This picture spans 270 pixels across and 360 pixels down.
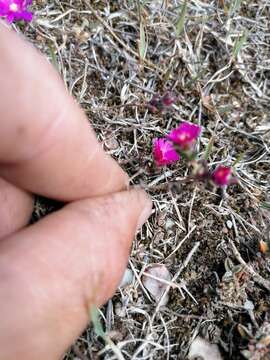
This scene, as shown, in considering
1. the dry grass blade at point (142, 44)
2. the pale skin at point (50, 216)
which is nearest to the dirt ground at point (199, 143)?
the dry grass blade at point (142, 44)

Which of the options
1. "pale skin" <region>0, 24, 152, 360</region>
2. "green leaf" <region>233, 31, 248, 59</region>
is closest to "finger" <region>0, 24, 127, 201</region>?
"pale skin" <region>0, 24, 152, 360</region>

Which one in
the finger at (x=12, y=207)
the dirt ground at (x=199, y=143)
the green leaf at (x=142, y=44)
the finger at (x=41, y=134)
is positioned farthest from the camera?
the green leaf at (x=142, y=44)

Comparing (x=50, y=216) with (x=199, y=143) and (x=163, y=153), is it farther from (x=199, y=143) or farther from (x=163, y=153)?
(x=199, y=143)

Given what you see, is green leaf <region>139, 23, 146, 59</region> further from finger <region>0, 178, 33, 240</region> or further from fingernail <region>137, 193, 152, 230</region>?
finger <region>0, 178, 33, 240</region>

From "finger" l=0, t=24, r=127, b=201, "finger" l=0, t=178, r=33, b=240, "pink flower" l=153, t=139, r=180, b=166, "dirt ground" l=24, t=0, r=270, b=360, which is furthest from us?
"pink flower" l=153, t=139, r=180, b=166

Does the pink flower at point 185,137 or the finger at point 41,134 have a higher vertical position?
the finger at point 41,134

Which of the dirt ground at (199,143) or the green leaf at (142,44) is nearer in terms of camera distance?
the dirt ground at (199,143)

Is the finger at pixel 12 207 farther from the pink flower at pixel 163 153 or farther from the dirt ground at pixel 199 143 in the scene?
the pink flower at pixel 163 153
